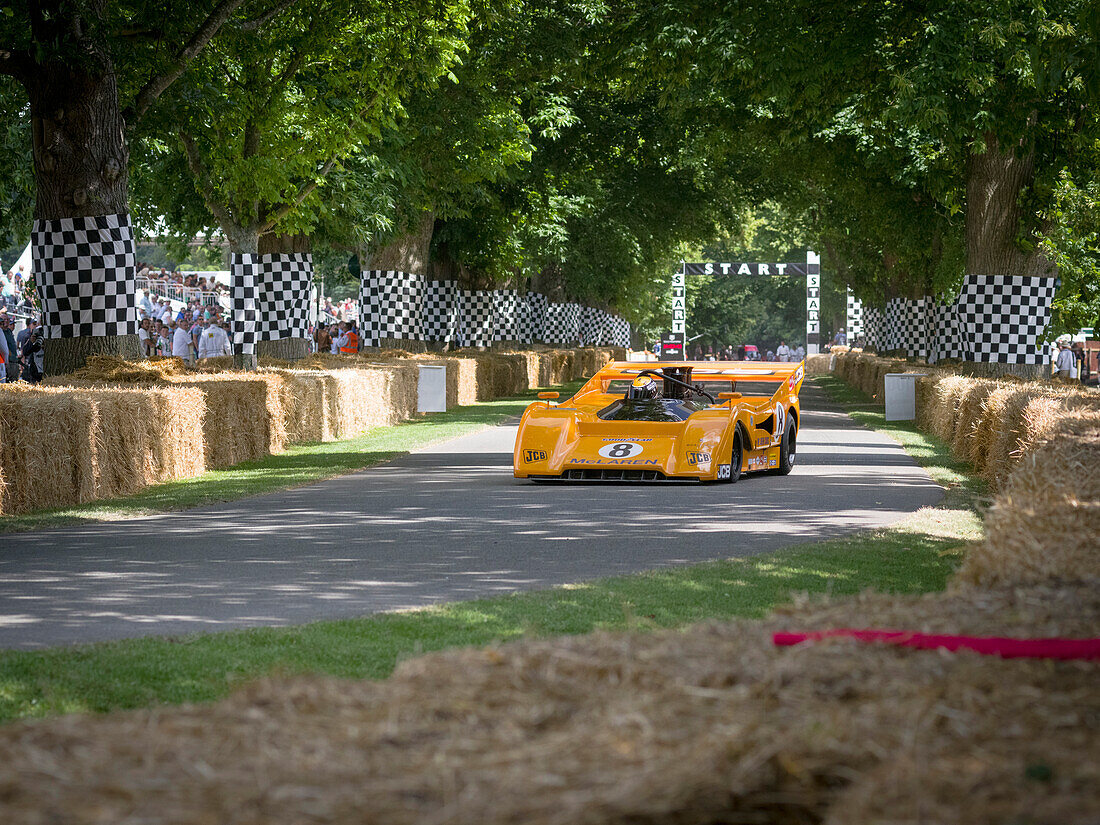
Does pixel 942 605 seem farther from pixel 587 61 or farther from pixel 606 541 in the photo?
pixel 587 61

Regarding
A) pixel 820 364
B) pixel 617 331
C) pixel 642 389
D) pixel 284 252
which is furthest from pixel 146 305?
pixel 617 331

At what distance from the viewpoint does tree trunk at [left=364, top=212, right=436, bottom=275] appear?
3444 centimetres

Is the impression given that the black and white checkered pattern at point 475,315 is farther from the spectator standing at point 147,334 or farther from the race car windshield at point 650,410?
the race car windshield at point 650,410

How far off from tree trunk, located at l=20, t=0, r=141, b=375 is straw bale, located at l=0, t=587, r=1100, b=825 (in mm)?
13450

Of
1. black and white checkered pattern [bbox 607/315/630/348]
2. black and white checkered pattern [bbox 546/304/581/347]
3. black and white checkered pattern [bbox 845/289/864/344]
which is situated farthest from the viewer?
black and white checkered pattern [bbox 607/315/630/348]

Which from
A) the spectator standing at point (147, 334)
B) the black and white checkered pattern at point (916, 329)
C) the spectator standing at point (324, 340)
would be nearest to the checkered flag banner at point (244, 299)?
the spectator standing at point (147, 334)

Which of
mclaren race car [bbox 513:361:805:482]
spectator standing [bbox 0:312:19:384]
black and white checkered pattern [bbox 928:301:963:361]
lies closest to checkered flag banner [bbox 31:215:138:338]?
mclaren race car [bbox 513:361:805:482]

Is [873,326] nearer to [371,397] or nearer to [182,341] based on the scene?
[182,341]

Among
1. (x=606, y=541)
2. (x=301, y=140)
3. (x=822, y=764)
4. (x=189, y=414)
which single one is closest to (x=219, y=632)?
(x=606, y=541)

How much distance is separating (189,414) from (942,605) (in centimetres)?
1289

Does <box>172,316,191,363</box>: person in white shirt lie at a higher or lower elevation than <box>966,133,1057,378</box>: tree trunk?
lower

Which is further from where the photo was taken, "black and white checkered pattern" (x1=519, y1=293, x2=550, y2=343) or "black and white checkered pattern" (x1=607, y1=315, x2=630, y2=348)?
"black and white checkered pattern" (x1=607, y1=315, x2=630, y2=348)

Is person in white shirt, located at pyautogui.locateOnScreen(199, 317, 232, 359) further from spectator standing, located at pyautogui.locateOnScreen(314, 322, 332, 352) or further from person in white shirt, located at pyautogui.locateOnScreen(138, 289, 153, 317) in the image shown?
spectator standing, located at pyautogui.locateOnScreen(314, 322, 332, 352)

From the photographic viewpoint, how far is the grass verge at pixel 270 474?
476 inches
